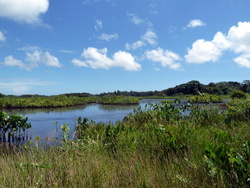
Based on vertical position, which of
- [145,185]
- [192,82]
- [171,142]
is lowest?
[145,185]

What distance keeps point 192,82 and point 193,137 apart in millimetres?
70601

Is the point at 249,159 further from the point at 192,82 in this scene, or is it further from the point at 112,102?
the point at 192,82

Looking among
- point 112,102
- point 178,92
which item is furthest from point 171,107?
point 178,92

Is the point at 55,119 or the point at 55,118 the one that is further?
the point at 55,118

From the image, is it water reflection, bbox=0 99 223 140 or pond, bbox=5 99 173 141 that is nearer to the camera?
pond, bbox=5 99 173 141

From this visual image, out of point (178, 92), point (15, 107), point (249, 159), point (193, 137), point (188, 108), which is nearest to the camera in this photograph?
point (249, 159)

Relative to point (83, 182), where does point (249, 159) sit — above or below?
above

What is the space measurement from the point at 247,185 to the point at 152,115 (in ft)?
18.9

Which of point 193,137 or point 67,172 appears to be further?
point 193,137

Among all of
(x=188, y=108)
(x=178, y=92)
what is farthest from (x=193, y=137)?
(x=178, y=92)

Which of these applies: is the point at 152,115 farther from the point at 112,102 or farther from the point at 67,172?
the point at 112,102

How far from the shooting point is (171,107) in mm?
7918

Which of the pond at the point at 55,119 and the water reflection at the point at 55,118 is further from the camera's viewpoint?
the water reflection at the point at 55,118

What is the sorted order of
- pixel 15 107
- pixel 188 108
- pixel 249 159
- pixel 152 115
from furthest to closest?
pixel 15 107 < pixel 188 108 < pixel 152 115 < pixel 249 159
